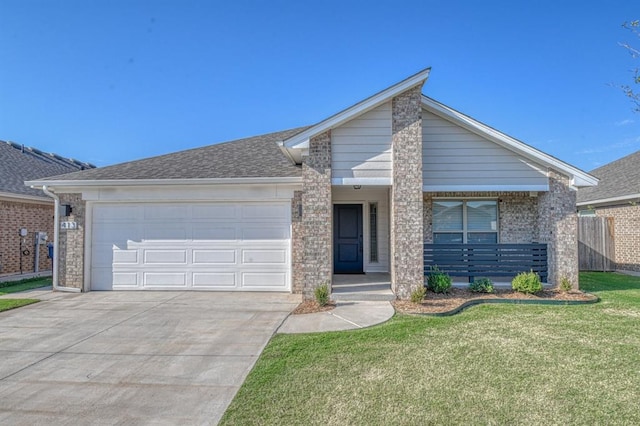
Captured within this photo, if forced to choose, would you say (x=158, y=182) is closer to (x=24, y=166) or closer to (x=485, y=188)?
(x=485, y=188)

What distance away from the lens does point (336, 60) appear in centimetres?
1226

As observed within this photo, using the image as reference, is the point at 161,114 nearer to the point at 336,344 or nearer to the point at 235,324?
the point at 235,324

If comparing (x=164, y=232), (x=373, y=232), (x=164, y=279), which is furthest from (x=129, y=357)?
(x=373, y=232)

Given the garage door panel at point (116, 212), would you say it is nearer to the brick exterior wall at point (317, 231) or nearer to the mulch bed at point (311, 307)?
the brick exterior wall at point (317, 231)

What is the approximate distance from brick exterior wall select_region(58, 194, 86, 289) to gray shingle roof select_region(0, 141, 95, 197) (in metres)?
3.92

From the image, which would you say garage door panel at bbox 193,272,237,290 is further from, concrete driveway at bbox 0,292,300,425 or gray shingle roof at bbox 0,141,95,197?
gray shingle roof at bbox 0,141,95,197

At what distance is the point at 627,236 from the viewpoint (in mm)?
12055

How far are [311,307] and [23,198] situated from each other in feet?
36.9

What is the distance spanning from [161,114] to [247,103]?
4216 mm

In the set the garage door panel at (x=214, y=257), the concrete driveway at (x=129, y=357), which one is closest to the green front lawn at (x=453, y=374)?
the concrete driveway at (x=129, y=357)

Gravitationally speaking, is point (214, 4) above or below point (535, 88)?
above

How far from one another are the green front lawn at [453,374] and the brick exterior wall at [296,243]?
328 cm

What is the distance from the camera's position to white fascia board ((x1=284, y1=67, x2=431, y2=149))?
7.31 m

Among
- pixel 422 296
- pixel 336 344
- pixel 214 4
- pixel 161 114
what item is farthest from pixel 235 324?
pixel 161 114
